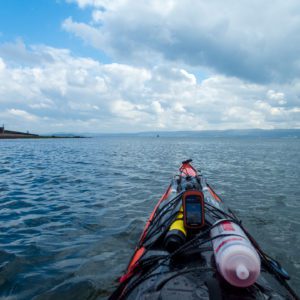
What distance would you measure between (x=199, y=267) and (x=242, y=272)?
723 mm

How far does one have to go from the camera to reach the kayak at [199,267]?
8.05ft

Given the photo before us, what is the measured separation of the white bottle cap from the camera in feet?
7.84

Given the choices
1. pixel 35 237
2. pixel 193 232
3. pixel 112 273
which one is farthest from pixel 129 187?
pixel 193 232

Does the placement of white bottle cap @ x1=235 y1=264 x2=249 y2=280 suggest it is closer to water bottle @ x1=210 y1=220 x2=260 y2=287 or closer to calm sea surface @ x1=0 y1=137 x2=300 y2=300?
water bottle @ x1=210 y1=220 x2=260 y2=287

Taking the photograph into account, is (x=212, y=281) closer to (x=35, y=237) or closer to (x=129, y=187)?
(x=35, y=237)

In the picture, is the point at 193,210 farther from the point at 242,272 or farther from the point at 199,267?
the point at 242,272

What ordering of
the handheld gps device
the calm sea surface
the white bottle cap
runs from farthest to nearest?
the calm sea surface < the handheld gps device < the white bottle cap

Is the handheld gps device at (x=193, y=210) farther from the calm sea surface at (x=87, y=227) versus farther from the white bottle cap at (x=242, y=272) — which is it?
the calm sea surface at (x=87, y=227)

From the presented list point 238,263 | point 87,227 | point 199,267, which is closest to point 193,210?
point 199,267

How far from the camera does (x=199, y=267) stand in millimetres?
3021

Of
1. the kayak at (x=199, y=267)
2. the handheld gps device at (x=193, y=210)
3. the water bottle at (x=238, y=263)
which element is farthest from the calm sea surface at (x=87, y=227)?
the water bottle at (x=238, y=263)

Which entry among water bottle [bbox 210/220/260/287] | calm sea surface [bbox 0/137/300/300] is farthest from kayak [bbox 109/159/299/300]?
calm sea surface [bbox 0/137/300/300]

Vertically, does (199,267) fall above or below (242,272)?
below

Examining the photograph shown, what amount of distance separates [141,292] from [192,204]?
1.55 m
